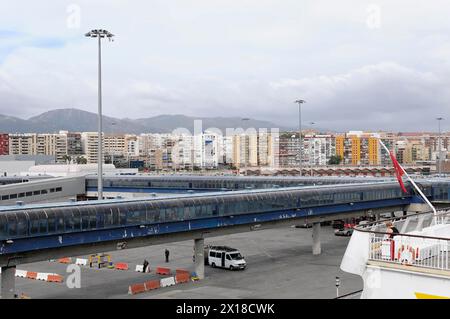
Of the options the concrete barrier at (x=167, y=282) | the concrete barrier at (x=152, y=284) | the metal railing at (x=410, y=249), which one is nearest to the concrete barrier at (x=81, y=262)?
the concrete barrier at (x=152, y=284)

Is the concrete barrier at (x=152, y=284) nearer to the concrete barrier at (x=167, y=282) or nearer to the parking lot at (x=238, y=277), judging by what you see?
the concrete barrier at (x=167, y=282)

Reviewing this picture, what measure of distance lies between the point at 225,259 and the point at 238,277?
3.38 m

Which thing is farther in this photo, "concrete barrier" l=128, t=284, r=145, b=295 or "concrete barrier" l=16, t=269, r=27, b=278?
"concrete barrier" l=16, t=269, r=27, b=278

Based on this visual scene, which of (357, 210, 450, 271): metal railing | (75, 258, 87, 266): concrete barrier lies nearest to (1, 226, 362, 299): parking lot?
(75, 258, 87, 266): concrete barrier

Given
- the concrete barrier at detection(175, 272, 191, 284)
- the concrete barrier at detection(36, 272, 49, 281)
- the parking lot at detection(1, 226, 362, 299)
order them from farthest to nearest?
the concrete barrier at detection(36, 272, 49, 281) → the concrete barrier at detection(175, 272, 191, 284) → the parking lot at detection(1, 226, 362, 299)

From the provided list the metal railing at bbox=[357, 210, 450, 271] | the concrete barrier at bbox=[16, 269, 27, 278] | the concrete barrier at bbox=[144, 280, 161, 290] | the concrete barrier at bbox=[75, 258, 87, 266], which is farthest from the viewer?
the concrete barrier at bbox=[75, 258, 87, 266]

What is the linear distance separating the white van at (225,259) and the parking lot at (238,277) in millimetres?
512

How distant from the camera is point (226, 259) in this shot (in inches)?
1663

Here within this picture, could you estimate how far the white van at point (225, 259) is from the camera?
41875 mm

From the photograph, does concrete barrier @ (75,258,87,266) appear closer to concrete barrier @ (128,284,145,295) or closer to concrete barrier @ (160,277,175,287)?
concrete barrier @ (160,277,175,287)

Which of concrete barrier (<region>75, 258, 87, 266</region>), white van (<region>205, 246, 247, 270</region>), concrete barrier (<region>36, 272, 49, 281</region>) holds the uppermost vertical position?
white van (<region>205, 246, 247, 270</region>)

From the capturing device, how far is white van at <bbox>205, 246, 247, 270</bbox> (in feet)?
137

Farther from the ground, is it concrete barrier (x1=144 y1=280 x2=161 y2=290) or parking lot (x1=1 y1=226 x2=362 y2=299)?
concrete barrier (x1=144 y1=280 x2=161 y2=290)

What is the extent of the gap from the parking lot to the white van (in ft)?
1.68
